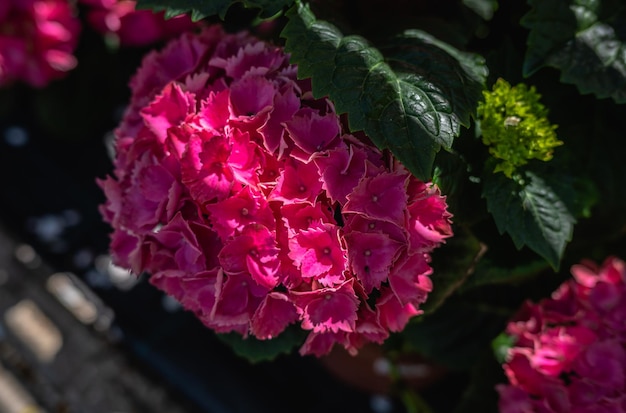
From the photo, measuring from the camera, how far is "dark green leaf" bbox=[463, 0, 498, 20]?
3.07 ft

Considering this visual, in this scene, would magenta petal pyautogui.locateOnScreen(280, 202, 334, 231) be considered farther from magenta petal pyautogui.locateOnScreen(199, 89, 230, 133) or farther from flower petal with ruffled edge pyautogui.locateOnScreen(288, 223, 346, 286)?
magenta petal pyautogui.locateOnScreen(199, 89, 230, 133)

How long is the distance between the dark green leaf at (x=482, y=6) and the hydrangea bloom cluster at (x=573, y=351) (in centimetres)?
41

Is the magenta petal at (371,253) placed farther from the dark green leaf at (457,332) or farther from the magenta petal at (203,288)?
the dark green leaf at (457,332)

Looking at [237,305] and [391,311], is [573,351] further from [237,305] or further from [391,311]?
[237,305]

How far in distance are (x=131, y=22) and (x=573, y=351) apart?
1.12m

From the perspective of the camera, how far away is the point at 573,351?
926 mm

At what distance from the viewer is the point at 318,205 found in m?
0.76

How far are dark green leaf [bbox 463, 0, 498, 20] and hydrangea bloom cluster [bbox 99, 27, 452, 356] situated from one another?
0.28m

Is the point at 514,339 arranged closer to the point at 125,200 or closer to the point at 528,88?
the point at 528,88

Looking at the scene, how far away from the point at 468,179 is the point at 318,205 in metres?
0.22

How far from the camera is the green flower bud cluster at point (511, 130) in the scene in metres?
0.84

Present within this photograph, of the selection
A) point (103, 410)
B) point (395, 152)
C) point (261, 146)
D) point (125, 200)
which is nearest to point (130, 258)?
point (125, 200)

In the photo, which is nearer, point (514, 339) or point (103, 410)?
point (514, 339)

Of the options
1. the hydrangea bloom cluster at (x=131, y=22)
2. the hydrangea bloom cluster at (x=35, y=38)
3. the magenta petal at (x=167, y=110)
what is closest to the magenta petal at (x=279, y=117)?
the magenta petal at (x=167, y=110)
